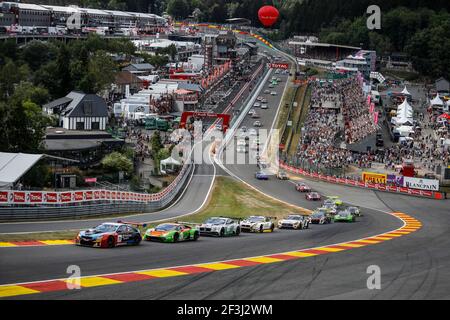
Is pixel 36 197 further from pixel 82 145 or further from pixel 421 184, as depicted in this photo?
pixel 421 184

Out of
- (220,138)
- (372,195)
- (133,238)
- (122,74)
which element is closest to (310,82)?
(122,74)

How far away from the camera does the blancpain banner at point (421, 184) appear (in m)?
74.6

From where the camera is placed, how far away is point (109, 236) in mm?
28984

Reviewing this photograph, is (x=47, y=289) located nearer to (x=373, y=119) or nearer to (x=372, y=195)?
(x=372, y=195)

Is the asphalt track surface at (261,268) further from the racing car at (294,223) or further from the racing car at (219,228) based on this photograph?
the racing car at (294,223)

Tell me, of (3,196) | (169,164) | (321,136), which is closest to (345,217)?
(3,196)

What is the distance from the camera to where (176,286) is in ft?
70.9

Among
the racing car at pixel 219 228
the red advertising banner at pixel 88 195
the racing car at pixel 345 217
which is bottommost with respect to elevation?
the racing car at pixel 345 217

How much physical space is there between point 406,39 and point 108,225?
17356 cm

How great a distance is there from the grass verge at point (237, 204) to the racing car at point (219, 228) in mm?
7738

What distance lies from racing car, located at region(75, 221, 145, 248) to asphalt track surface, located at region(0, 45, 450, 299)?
1.88 ft

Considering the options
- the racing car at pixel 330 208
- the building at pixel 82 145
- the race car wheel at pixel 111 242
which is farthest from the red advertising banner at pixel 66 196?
the building at pixel 82 145

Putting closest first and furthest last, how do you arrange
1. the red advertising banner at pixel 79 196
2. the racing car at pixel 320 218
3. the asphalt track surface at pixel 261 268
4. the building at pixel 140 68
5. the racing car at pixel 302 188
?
the asphalt track surface at pixel 261 268, the red advertising banner at pixel 79 196, the racing car at pixel 320 218, the racing car at pixel 302 188, the building at pixel 140 68
